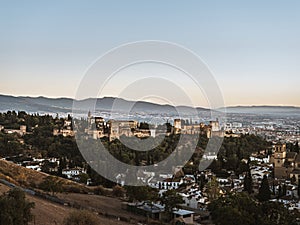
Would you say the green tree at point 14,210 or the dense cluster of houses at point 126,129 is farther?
the dense cluster of houses at point 126,129

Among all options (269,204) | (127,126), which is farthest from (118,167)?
(269,204)

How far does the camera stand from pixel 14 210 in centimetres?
783

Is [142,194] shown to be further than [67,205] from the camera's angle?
Yes

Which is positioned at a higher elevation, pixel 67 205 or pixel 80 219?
pixel 80 219

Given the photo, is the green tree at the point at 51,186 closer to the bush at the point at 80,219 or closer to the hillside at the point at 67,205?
the hillside at the point at 67,205

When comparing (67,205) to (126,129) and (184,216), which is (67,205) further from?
(126,129)

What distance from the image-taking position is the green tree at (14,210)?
7.54 meters

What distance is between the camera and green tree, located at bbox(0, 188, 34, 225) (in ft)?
24.7

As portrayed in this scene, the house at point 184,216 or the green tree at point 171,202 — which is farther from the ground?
the green tree at point 171,202

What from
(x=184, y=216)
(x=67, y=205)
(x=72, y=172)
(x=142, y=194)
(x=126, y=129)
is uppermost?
(x=126, y=129)

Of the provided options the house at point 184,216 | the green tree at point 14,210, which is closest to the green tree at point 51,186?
the house at point 184,216

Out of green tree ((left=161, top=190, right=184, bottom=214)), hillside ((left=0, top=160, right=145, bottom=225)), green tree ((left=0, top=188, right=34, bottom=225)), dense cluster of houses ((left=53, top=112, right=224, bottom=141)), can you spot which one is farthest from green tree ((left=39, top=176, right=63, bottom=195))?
dense cluster of houses ((left=53, top=112, right=224, bottom=141))

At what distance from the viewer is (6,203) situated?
775 cm

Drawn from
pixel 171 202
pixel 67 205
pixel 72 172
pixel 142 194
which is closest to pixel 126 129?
pixel 72 172
